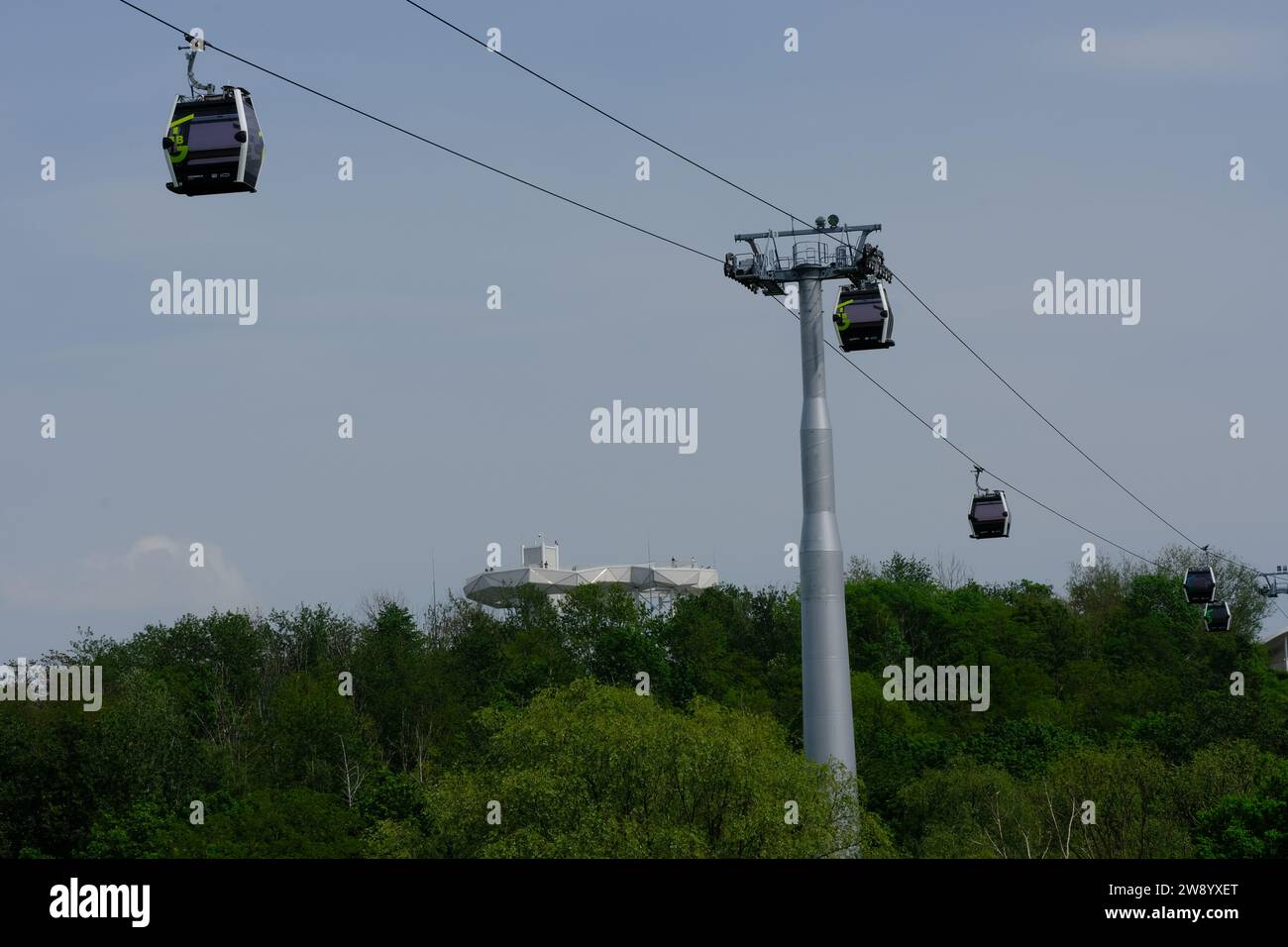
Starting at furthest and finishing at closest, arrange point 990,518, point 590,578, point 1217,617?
point 590,578 → point 1217,617 → point 990,518

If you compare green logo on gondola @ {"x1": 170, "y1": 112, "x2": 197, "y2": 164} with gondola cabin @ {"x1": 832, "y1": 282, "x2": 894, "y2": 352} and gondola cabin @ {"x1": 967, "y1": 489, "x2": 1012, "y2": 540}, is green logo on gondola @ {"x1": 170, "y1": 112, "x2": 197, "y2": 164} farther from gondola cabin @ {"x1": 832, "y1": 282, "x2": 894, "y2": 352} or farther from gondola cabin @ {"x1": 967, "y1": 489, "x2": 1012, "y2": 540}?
gondola cabin @ {"x1": 967, "y1": 489, "x2": 1012, "y2": 540}

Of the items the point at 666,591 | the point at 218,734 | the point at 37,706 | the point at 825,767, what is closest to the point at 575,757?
the point at 825,767

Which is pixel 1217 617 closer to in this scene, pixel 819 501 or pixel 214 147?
pixel 819 501

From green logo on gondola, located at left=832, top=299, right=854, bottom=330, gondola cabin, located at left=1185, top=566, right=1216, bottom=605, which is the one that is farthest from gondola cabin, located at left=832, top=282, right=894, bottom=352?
gondola cabin, located at left=1185, top=566, right=1216, bottom=605

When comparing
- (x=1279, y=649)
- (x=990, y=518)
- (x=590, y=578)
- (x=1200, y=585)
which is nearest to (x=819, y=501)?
(x=990, y=518)

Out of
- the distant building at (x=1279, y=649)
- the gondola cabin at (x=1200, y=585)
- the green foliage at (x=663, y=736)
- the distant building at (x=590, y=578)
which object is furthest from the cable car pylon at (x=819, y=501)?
the distant building at (x=1279, y=649)
